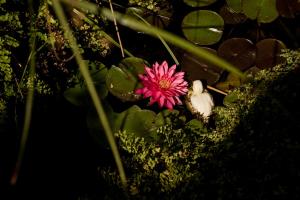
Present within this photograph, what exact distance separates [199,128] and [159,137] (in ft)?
0.69

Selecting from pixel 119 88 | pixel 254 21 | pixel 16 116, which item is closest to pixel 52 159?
pixel 16 116

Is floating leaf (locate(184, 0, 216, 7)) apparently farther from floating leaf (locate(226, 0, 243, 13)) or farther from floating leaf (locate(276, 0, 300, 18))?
floating leaf (locate(276, 0, 300, 18))

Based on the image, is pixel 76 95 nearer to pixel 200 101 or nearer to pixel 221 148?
pixel 200 101

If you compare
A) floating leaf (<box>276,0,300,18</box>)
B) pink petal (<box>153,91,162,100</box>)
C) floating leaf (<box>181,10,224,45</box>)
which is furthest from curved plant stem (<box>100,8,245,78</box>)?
floating leaf (<box>276,0,300,18</box>)

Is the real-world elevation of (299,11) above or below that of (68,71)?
above

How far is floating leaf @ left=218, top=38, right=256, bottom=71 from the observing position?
1942 millimetres

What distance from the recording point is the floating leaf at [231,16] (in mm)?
2014

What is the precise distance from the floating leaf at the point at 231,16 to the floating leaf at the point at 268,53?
0.18 m

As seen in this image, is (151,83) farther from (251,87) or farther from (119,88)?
(251,87)

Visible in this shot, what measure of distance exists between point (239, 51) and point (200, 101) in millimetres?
404

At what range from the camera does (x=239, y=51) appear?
196 centimetres

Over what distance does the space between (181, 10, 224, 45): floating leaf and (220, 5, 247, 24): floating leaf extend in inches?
5.3

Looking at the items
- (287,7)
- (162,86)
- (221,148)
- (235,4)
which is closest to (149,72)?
(162,86)

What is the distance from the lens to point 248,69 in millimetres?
2021
